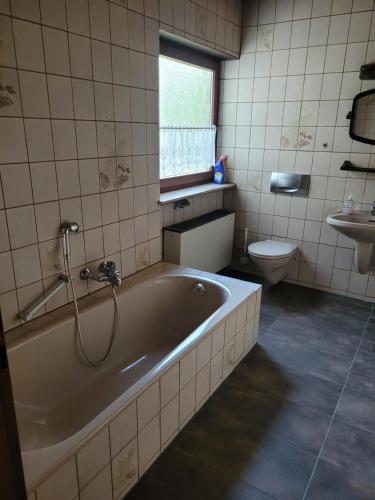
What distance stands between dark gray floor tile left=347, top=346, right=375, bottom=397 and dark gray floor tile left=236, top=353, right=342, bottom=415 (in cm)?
11

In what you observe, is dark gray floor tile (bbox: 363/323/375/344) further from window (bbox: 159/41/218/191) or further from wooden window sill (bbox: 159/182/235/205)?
window (bbox: 159/41/218/191)

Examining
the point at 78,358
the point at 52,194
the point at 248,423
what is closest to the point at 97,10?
the point at 52,194

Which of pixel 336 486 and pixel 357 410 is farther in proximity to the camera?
pixel 357 410

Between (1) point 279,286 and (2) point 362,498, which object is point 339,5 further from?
(2) point 362,498

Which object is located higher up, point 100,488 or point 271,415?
point 100,488

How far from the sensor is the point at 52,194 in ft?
5.89

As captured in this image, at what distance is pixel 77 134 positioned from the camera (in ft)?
6.11

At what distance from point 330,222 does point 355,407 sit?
Result: 4.09ft

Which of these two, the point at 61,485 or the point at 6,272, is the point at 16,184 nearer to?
the point at 6,272

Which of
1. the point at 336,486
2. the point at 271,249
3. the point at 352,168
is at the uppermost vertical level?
the point at 352,168

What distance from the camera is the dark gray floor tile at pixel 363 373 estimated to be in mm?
2047

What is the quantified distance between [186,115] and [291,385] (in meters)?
2.08

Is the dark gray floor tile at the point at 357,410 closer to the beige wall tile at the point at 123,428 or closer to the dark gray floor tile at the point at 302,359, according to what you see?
the dark gray floor tile at the point at 302,359

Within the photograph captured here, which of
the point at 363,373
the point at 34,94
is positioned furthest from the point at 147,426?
the point at 34,94
